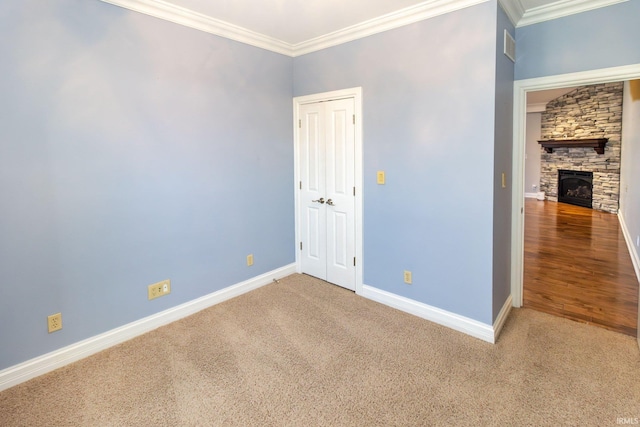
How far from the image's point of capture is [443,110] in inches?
109

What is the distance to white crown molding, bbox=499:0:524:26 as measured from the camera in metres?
2.54

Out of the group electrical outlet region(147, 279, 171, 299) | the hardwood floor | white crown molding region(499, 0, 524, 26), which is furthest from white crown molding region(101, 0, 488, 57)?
the hardwood floor

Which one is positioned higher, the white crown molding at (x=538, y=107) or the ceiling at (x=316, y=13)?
the white crown molding at (x=538, y=107)

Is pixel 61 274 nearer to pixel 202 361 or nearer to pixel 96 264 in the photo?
pixel 96 264

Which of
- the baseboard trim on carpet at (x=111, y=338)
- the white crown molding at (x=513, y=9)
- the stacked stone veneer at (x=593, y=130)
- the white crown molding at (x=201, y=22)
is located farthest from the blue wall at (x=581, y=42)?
the stacked stone veneer at (x=593, y=130)

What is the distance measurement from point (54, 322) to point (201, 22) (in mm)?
2609

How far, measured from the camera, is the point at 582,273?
13.4ft

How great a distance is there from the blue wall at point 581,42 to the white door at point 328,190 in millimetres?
1569

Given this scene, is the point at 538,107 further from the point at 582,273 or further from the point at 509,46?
the point at 509,46

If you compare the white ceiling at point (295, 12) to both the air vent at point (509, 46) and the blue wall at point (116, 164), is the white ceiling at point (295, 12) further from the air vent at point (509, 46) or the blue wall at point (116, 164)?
the air vent at point (509, 46)

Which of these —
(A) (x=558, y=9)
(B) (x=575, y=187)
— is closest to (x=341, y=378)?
(A) (x=558, y=9)

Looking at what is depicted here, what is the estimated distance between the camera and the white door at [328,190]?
3531mm

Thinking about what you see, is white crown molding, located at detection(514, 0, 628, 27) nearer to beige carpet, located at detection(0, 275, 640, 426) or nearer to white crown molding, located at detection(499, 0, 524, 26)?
white crown molding, located at detection(499, 0, 524, 26)

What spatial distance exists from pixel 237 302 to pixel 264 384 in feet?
4.30
